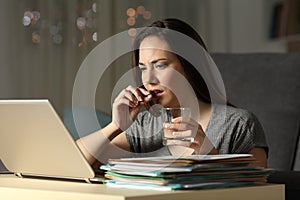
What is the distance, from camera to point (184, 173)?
4.72 feet

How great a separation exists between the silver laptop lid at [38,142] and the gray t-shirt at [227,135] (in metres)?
0.55

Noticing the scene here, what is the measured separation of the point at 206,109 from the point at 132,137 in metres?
0.23

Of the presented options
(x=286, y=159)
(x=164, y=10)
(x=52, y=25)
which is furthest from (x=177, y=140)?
(x=164, y=10)

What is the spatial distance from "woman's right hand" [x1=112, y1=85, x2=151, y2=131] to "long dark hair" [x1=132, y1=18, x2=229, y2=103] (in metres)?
0.24

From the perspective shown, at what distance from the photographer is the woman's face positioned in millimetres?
1981

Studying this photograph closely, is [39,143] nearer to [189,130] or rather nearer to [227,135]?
[189,130]

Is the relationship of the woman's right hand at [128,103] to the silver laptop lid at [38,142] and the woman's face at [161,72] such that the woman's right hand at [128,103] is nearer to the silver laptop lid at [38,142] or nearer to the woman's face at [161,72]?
the woman's face at [161,72]

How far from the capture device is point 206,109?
2.23 metres

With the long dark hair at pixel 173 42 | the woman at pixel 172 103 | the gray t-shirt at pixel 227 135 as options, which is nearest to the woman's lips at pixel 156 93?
the woman at pixel 172 103

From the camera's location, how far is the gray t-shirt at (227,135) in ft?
7.20

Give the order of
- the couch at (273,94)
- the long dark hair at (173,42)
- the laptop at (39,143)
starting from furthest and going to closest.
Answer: the couch at (273,94), the long dark hair at (173,42), the laptop at (39,143)

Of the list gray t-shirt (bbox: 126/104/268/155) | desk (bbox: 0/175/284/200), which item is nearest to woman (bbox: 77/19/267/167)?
gray t-shirt (bbox: 126/104/268/155)

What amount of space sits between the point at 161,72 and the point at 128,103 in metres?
0.25

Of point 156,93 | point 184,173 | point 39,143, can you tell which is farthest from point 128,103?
point 184,173
